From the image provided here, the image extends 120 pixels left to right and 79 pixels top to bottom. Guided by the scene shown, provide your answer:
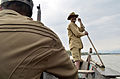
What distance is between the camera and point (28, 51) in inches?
30.0

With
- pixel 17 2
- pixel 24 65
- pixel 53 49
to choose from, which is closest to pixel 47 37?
pixel 53 49

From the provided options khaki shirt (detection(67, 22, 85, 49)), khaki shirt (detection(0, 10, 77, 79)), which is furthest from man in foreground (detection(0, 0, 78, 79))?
khaki shirt (detection(67, 22, 85, 49))

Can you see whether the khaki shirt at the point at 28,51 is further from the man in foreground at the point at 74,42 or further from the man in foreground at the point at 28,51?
the man in foreground at the point at 74,42

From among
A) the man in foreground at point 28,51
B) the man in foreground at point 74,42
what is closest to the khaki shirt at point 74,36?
the man in foreground at point 74,42

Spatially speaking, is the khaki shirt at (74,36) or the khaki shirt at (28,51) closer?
the khaki shirt at (28,51)

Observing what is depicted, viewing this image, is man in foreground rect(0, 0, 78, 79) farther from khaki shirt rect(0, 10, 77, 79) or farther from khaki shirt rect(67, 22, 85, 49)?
khaki shirt rect(67, 22, 85, 49)

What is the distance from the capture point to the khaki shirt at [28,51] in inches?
28.6

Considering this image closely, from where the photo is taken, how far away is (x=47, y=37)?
851 millimetres

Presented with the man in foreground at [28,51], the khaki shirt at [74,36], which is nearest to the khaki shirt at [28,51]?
the man in foreground at [28,51]

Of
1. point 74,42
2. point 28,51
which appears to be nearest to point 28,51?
point 28,51

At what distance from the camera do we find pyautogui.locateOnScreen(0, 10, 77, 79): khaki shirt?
73cm

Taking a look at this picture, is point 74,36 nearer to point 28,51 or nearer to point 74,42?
point 74,42

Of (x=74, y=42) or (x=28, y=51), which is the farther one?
(x=74, y=42)

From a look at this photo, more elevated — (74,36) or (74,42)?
(74,36)
